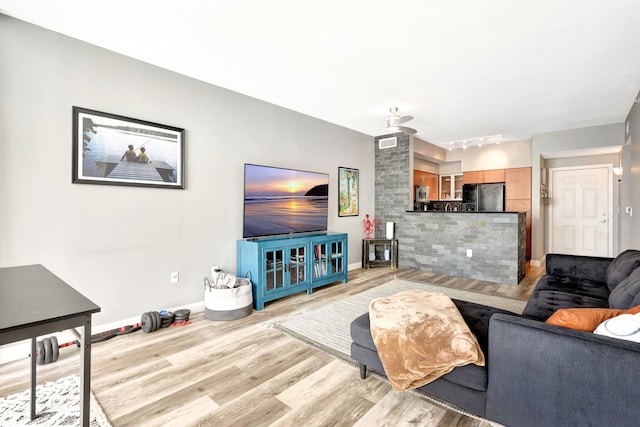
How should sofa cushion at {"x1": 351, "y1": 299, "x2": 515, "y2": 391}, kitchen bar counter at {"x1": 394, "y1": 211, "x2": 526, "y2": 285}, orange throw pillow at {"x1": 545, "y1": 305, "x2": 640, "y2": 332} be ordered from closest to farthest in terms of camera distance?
orange throw pillow at {"x1": 545, "y1": 305, "x2": 640, "y2": 332}
sofa cushion at {"x1": 351, "y1": 299, "x2": 515, "y2": 391}
kitchen bar counter at {"x1": 394, "y1": 211, "x2": 526, "y2": 285}

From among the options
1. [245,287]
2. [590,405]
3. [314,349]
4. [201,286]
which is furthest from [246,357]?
[590,405]

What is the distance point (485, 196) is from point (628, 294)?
15.7 ft

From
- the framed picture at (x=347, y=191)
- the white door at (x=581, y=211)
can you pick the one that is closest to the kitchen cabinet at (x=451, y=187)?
the white door at (x=581, y=211)

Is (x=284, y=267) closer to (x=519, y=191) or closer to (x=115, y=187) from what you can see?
(x=115, y=187)

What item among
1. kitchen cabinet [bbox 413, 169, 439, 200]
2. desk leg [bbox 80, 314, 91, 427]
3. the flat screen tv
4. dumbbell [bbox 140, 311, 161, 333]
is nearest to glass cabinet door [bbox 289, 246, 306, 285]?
the flat screen tv

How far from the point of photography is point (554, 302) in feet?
7.53

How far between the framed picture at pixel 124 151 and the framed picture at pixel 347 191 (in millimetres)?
2723

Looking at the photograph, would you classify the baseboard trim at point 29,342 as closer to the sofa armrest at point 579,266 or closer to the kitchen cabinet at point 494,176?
the sofa armrest at point 579,266

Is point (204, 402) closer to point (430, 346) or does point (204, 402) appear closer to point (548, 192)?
point (430, 346)

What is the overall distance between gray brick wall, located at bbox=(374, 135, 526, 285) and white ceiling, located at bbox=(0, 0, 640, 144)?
A: 178 centimetres

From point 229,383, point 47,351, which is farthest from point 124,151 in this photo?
point 229,383

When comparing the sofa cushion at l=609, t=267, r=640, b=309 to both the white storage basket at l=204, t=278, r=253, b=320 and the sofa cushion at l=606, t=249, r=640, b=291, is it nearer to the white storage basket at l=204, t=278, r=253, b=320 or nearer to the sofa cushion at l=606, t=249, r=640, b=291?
the sofa cushion at l=606, t=249, r=640, b=291

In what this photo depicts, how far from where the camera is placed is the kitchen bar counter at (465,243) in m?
4.48

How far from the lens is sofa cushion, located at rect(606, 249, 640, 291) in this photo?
7.48 ft
